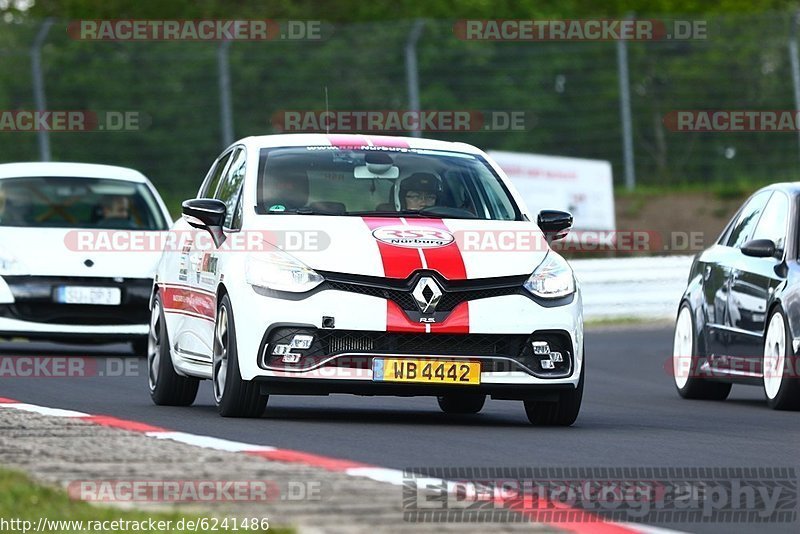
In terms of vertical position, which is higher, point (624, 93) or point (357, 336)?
point (624, 93)

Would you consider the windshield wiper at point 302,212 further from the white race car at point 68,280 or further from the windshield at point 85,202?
the windshield at point 85,202

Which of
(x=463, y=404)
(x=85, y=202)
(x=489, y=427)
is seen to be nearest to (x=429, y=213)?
(x=489, y=427)

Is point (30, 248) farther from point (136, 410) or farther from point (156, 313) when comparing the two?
point (136, 410)

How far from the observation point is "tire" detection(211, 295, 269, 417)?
1072 centimetres

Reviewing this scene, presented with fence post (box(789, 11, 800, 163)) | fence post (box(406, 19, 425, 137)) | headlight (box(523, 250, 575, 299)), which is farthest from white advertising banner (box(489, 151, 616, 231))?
headlight (box(523, 250, 575, 299))

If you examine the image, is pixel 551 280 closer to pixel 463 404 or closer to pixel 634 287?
pixel 463 404

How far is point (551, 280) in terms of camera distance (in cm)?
1093

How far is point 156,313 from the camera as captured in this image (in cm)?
1291

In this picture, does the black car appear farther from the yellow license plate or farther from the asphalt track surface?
the yellow license plate

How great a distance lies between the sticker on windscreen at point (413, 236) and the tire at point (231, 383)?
0.91 m

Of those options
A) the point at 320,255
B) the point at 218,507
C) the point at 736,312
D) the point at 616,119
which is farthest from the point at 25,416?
the point at 616,119

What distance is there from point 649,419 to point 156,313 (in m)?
3.18

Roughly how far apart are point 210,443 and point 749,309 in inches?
260

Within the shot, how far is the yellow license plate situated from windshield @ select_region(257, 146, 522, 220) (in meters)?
1.10
